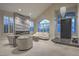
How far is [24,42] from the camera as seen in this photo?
2.69 metres

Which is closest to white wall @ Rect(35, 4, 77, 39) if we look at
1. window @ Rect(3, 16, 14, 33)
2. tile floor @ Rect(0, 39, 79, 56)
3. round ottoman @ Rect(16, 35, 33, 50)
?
tile floor @ Rect(0, 39, 79, 56)

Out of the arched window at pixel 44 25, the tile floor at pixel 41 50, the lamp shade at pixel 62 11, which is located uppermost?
the lamp shade at pixel 62 11

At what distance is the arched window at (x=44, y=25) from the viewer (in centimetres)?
263

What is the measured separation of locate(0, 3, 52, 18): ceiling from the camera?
7.97ft

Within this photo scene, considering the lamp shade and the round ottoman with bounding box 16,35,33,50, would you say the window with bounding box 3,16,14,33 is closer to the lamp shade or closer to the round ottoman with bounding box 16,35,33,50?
the round ottoman with bounding box 16,35,33,50

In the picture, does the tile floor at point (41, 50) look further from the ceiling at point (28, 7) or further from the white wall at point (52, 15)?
the ceiling at point (28, 7)

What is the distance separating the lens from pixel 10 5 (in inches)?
95.9

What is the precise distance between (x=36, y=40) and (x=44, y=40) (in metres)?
0.25

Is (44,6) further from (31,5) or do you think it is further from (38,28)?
(38,28)

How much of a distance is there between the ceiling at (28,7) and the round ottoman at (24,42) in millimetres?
689

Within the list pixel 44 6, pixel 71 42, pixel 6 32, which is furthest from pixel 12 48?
pixel 71 42

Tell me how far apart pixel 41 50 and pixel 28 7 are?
132 cm

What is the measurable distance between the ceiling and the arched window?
287 mm

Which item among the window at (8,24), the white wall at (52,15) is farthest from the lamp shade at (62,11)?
the window at (8,24)
